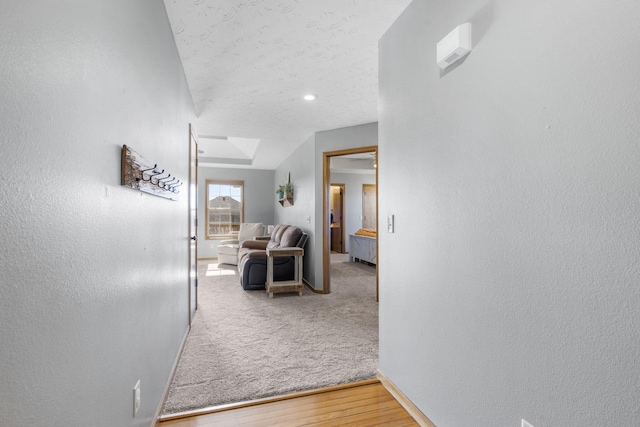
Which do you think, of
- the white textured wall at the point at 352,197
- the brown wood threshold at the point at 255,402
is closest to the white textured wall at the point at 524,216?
the brown wood threshold at the point at 255,402

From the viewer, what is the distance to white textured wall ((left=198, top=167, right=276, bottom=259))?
799cm

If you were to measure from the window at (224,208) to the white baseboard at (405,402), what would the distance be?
657 cm

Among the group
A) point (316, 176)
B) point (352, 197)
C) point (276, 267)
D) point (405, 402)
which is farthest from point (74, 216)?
point (352, 197)

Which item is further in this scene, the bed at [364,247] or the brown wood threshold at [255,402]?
the bed at [364,247]

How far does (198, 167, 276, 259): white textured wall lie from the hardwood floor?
6.49 metres

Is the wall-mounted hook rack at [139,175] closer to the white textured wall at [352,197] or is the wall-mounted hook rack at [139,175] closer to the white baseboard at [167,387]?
the white baseboard at [167,387]

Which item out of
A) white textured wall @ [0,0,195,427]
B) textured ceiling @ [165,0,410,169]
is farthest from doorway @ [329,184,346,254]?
white textured wall @ [0,0,195,427]

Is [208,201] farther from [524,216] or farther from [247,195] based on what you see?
[524,216]

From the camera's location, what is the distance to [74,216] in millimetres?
822

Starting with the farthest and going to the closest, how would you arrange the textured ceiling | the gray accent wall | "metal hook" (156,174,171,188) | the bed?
the bed < the gray accent wall < the textured ceiling < "metal hook" (156,174,171,188)

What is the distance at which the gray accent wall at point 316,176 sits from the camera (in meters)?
4.40

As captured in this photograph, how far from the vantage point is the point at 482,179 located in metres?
1.33

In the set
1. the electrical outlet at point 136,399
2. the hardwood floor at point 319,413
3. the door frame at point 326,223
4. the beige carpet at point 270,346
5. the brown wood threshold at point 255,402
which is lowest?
the hardwood floor at point 319,413

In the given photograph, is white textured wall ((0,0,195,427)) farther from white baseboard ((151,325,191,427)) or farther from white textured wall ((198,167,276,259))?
white textured wall ((198,167,276,259))
